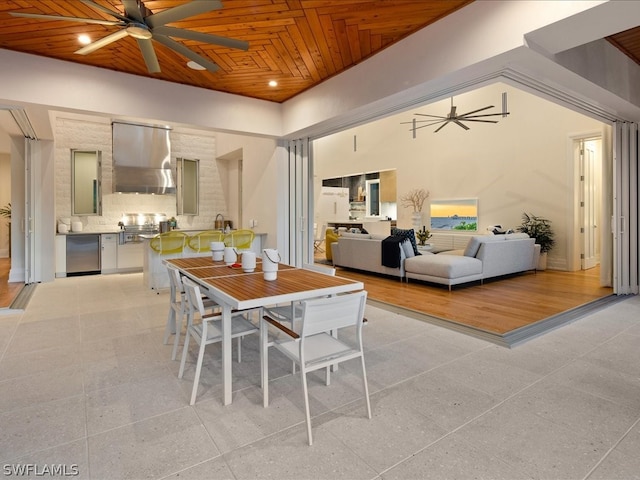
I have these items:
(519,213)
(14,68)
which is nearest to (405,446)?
(14,68)

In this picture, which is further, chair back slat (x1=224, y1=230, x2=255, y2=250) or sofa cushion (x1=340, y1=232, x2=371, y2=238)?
sofa cushion (x1=340, y1=232, x2=371, y2=238)

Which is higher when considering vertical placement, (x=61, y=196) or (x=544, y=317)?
(x=61, y=196)

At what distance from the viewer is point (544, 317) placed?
3.98 meters

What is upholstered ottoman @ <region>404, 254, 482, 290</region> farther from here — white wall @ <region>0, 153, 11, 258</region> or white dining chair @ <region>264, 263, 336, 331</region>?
white wall @ <region>0, 153, 11, 258</region>

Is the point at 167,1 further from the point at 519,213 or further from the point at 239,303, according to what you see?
the point at 519,213

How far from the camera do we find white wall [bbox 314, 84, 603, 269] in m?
7.30

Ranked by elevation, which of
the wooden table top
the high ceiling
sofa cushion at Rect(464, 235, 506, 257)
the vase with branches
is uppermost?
the high ceiling

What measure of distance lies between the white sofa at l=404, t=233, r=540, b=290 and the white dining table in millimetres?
3151

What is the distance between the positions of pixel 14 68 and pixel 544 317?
5969 millimetres

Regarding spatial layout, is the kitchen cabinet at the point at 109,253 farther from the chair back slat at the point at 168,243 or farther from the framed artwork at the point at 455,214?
the framed artwork at the point at 455,214

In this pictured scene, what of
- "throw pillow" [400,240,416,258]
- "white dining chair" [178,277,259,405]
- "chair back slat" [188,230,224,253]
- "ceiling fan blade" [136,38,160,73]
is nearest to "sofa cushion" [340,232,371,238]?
"throw pillow" [400,240,416,258]

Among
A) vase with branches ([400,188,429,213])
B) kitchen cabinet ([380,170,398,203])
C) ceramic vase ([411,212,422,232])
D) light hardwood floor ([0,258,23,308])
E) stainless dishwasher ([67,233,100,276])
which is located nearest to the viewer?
light hardwood floor ([0,258,23,308])

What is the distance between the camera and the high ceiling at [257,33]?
2.97m

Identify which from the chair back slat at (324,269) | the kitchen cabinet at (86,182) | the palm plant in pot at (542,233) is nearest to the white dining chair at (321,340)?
the chair back slat at (324,269)
